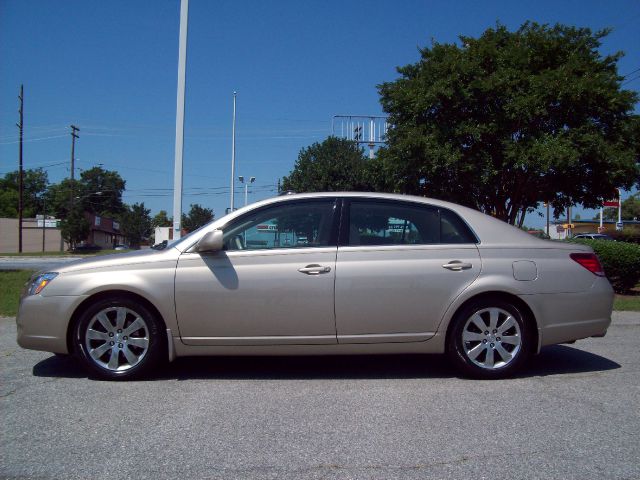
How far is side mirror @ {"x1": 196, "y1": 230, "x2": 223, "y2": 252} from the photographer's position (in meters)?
4.95

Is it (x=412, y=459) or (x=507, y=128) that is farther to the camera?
(x=507, y=128)

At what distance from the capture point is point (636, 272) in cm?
1251

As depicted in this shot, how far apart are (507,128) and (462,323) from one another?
10972 millimetres

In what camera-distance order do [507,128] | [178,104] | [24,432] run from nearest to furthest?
[24,432] < [178,104] < [507,128]

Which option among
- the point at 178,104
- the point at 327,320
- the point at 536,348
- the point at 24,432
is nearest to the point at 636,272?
the point at 536,348

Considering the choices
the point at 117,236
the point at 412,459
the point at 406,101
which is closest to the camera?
the point at 412,459

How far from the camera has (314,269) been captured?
16.4ft

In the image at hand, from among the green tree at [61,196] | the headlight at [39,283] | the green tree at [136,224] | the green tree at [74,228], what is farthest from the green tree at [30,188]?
the headlight at [39,283]

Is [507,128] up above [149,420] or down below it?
above

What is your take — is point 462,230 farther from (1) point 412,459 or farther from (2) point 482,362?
(1) point 412,459

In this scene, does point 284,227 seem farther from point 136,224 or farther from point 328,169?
point 136,224

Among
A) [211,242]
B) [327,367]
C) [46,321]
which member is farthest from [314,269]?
[46,321]

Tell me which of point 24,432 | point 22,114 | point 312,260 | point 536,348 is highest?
point 22,114

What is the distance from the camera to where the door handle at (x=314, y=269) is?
16.4 feet
